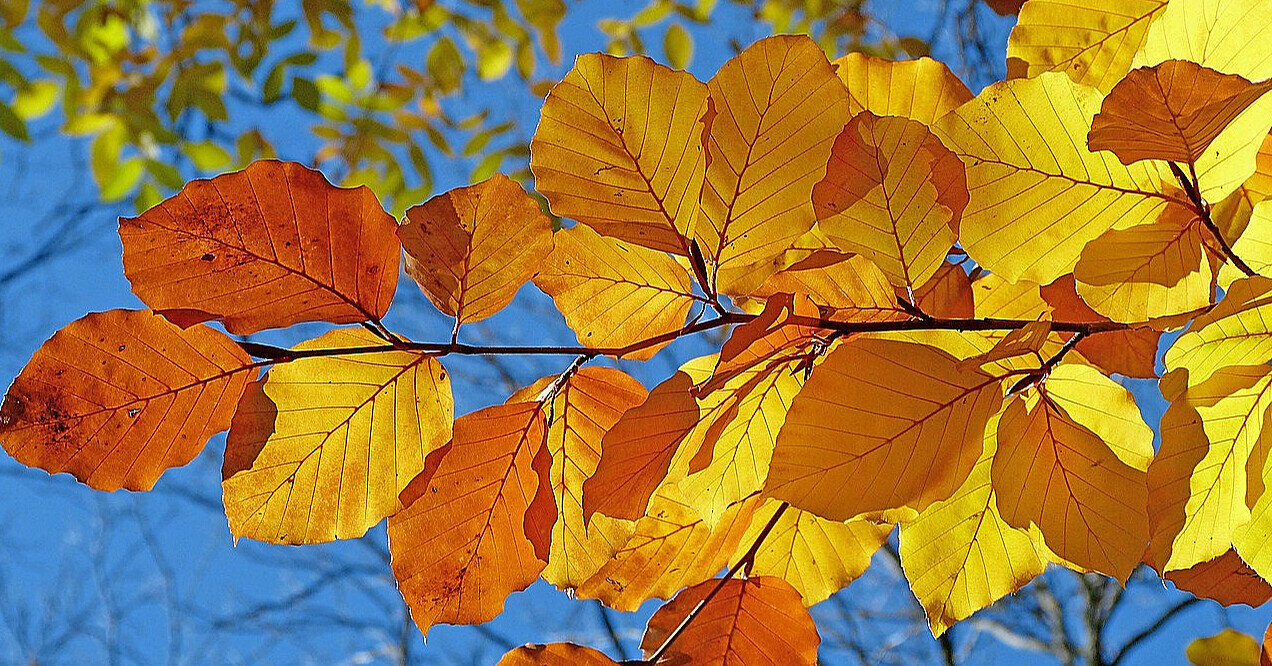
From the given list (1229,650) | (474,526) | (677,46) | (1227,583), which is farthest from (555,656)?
(677,46)

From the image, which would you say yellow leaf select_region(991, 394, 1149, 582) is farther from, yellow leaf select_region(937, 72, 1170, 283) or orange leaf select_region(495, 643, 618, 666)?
orange leaf select_region(495, 643, 618, 666)

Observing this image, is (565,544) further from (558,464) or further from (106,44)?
(106,44)

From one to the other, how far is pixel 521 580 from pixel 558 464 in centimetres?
5

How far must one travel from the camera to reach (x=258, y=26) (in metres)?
1.72

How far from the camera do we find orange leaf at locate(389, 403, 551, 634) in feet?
1.08

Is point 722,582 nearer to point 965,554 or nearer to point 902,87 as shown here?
point 965,554

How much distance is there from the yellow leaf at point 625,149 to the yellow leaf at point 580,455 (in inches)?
2.9

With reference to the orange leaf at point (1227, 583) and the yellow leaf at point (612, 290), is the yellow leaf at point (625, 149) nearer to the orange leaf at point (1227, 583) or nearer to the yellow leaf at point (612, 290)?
the yellow leaf at point (612, 290)

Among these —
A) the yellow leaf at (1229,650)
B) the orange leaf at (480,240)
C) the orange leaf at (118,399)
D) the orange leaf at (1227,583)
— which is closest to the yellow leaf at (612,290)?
the orange leaf at (480,240)

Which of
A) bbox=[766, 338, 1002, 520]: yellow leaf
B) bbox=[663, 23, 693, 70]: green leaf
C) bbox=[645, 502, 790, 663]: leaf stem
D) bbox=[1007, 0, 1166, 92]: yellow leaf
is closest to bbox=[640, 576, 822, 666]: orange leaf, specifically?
bbox=[645, 502, 790, 663]: leaf stem

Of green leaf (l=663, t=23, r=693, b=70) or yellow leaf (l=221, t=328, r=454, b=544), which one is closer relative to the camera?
yellow leaf (l=221, t=328, r=454, b=544)

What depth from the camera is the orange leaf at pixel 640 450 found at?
28 cm

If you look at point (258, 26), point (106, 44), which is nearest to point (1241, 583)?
point (258, 26)

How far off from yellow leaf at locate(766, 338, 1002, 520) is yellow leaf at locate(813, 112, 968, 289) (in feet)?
0.13
